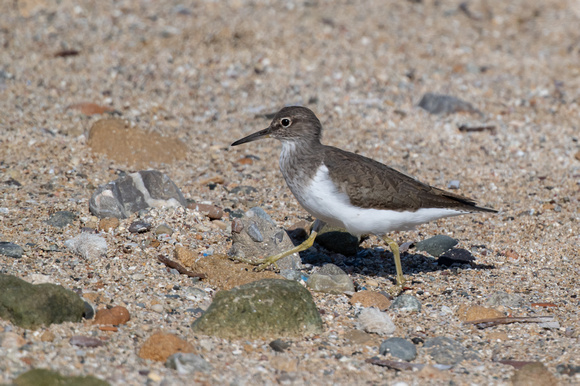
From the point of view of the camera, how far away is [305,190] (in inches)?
243

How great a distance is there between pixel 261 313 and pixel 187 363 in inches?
31.6

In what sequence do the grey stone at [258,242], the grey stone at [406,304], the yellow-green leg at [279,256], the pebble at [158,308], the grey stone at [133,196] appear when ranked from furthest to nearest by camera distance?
1. the grey stone at [133,196]
2. the grey stone at [258,242]
3. the yellow-green leg at [279,256]
4. the grey stone at [406,304]
5. the pebble at [158,308]

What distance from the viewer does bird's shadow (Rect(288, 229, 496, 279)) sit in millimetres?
6844

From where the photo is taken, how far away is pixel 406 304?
5.88 m

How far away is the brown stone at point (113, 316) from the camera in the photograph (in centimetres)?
498

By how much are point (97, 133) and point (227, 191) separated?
200 cm

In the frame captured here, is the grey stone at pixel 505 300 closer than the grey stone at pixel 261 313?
No

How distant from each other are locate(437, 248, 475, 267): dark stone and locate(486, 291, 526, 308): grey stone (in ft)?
2.61

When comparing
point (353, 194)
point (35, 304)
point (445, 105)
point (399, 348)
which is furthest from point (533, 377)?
point (445, 105)

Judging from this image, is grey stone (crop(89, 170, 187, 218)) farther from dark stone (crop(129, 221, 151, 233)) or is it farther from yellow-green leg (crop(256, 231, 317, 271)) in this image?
yellow-green leg (crop(256, 231, 317, 271))

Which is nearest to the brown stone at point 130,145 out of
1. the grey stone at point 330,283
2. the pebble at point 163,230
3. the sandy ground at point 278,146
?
the sandy ground at point 278,146

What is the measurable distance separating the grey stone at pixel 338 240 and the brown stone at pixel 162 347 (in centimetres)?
273

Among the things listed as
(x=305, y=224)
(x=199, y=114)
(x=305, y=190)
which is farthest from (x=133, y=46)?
(x=305, y=190)

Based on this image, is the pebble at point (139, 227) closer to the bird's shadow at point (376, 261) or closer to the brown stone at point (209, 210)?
the brown stone at point (209, 210)
